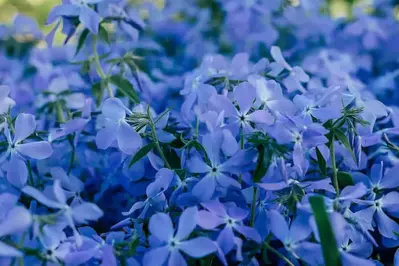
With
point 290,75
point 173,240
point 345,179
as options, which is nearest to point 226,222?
point 173,240

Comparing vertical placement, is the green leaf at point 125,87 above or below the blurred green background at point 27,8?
above

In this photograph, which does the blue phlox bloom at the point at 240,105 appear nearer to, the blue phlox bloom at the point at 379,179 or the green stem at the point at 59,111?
the blue phlox bloom at the point at 379,179

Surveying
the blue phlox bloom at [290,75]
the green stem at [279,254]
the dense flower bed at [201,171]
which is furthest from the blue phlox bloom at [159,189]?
the blue phlox bloom at [290,75]

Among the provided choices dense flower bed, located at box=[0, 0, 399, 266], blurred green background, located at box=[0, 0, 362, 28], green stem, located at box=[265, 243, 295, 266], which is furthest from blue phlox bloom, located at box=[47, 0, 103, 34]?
blurred green background, located at box=[0, 0, 362, 28]

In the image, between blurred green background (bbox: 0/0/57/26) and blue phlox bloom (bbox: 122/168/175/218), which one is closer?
blue phlox bloom (bbox: 122/168/175/218)

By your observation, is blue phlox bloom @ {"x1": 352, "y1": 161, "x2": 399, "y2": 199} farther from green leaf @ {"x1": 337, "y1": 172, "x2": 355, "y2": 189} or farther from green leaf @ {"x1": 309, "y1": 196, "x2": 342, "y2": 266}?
green leaf @ {"x1": 309, "y1": 196, "x2": 342, "y2": 266}

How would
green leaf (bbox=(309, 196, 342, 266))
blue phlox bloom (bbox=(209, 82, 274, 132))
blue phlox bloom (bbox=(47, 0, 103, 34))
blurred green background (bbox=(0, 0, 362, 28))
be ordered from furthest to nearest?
blurred green background (bbox=(0, 0, 362, 28)), blue phlox bloom (bbox=(47, 0, 103, 34)), blue phlox bloom (bbox=(209, 82, 274, 132)), green leaf (bbox=(309, 196, 342, 266))

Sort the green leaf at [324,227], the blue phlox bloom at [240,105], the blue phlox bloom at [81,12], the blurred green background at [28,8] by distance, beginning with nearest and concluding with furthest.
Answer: the green leaf at [324,227] → the blue phlox bloom at [240,105] → the blue phlox bloom at [81,12] → the blurred green background at [28,8]

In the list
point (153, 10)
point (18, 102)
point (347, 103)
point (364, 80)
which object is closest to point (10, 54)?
point (153, 10)

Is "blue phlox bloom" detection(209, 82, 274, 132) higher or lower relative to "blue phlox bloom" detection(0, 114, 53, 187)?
higher
